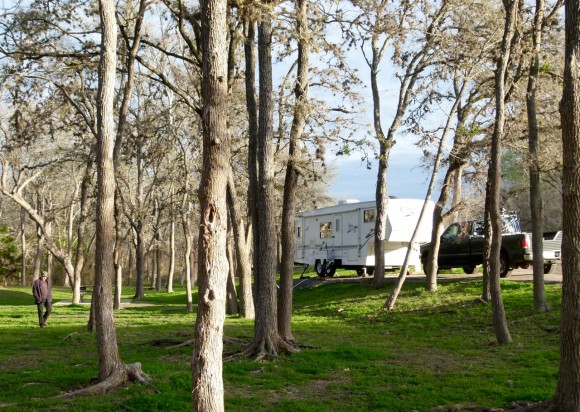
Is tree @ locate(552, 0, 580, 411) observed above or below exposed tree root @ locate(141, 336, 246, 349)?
above

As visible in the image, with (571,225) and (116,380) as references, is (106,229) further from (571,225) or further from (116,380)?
(571,225)

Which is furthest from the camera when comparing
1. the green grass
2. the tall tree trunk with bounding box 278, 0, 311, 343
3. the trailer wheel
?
the trailer wheel

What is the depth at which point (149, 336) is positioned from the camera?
16469 mm

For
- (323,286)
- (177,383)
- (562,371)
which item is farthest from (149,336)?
(323,286)

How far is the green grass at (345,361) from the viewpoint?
29.0 feet

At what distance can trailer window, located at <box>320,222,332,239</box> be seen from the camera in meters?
32.2

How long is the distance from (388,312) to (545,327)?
218 inches

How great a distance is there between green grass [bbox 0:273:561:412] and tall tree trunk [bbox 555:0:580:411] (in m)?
1.69

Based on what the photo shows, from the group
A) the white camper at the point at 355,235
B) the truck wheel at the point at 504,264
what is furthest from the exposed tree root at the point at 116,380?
the white camper at the point at 355,235

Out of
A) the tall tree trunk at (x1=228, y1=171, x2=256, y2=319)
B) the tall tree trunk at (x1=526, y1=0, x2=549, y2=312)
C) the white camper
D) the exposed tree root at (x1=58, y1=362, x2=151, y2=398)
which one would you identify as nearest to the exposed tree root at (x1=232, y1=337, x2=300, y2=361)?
the exposed tree root at (x1=58, y1=362, x2=151, y2=398)

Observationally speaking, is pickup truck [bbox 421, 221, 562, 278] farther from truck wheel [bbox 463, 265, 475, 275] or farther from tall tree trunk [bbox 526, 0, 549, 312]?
tall tree trunk [bbox 526, 0, 549, 312]

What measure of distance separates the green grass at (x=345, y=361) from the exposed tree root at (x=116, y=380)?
→ 0.22 meters

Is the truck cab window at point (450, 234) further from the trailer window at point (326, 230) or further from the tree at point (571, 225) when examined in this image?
the tree at point (571, 225)

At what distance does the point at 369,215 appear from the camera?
29234 millimetres
